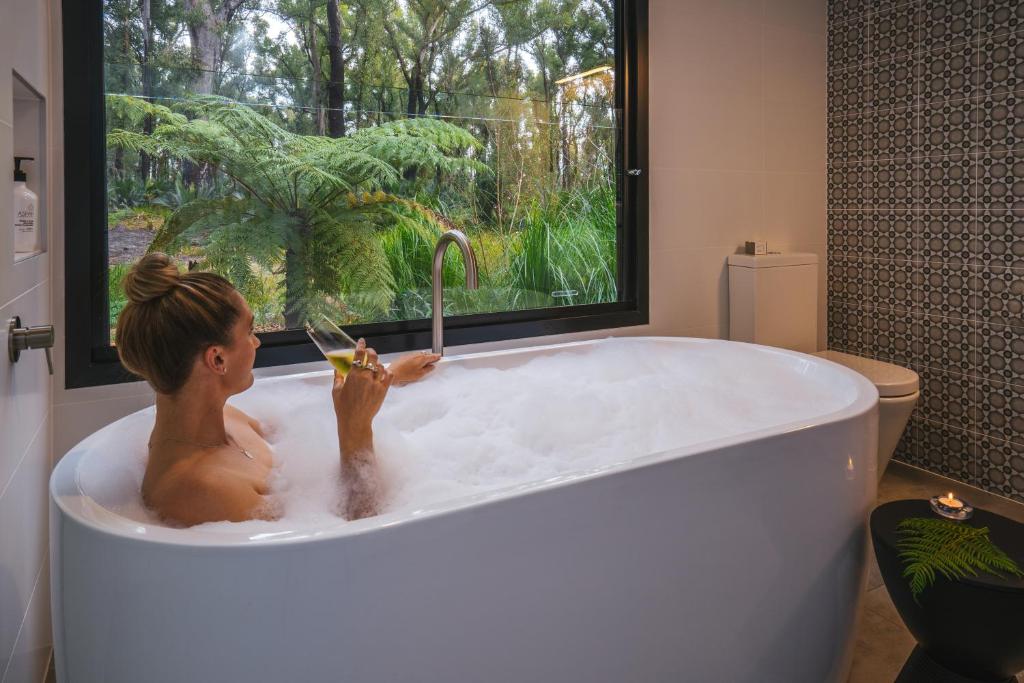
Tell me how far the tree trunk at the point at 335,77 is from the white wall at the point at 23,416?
77 centimetres

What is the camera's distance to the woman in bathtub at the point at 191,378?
1.22 m

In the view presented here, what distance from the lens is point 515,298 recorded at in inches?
111

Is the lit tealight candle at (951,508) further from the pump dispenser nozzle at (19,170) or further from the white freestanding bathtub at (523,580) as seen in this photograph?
the pump dispenser nozzle at (19,170)

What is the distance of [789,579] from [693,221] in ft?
6.19

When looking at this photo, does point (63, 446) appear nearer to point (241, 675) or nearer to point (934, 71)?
point (241, 675)

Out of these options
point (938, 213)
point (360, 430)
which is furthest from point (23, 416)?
point (938, 213)

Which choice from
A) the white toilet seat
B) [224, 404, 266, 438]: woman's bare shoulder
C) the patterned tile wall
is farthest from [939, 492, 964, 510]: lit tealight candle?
Result: [224, 404, 266, 438]: woman's bare shoulder

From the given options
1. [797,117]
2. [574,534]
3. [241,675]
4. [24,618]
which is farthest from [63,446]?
[797,117]

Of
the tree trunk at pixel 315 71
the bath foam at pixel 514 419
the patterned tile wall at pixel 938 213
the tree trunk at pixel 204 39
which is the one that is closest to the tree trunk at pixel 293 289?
the bath foam at pixel 514 419

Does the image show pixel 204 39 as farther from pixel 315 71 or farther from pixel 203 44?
pixel 315 71

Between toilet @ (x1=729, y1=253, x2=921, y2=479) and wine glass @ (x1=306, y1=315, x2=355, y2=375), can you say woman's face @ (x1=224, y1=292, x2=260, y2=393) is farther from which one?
toilet @ (x1=729, y1=253, x2=921, y2=479)

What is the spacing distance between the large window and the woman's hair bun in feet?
3.20

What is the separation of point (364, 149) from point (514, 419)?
3.45 ft

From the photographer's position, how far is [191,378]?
1.27m
